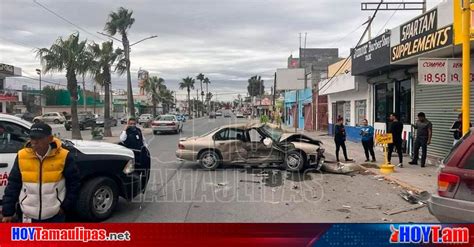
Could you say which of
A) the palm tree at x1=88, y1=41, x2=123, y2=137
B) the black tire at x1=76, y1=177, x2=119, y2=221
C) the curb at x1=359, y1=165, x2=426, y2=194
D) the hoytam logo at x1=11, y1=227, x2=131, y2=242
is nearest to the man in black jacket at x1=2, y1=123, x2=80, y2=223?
the hoytam logo at x1=11, y1=227, x2=131, y2=242

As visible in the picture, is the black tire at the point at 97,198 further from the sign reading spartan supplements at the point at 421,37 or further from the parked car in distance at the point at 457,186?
the sign reading spartan supplements at the point at 421,37

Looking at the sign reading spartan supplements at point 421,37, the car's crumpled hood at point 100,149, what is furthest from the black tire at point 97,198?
the sign reading spartan supplements at point 421,37

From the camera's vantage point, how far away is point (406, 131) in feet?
56.2

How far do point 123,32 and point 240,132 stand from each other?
25.8 m

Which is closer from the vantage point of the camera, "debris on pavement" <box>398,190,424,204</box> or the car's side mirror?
"debris on pavement" <box>398,190,424,204</box>

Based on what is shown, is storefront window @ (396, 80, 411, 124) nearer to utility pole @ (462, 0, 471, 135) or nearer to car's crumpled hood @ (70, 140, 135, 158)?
utility pole @ (462, 0, 471, 135)

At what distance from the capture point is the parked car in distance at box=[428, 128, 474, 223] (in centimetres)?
482

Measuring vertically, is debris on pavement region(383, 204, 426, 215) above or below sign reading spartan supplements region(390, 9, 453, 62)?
below

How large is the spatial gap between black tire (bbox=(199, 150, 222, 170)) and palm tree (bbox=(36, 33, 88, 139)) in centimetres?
1445

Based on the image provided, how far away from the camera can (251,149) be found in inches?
508

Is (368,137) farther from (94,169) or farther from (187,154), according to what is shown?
(94,169)

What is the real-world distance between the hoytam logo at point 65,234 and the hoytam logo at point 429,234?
220 cm

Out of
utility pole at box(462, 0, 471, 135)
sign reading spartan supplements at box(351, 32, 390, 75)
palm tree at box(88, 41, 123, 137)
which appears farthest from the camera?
palm tree at box(88, 41, 123, 137)

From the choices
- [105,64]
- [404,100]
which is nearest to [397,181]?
[404,100]
